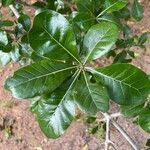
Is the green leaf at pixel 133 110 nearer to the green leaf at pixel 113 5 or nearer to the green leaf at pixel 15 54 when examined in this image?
the green leaf at pixel 113 5

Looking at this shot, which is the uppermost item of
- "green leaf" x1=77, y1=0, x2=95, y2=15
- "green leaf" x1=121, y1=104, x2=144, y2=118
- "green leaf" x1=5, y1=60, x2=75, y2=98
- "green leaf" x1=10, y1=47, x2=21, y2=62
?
"green leaf" x1=77, y1=0, x2=95, y2=15

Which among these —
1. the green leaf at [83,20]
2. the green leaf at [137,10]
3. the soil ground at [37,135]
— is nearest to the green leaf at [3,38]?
the green leaf at [83,20]

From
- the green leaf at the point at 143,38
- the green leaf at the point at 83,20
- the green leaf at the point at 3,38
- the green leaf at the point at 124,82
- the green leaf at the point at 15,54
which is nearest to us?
the green leaf at the point at 124,82

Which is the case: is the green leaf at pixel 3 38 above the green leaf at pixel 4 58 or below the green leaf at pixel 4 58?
above

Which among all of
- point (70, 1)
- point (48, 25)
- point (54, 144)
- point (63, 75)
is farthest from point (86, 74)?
point (54, 144)

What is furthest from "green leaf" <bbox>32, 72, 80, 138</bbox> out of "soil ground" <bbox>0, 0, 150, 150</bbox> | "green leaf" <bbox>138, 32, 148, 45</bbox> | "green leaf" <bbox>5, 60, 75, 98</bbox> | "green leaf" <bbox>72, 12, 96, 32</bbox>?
"soil ground" <bbox>0, 0, 150, 150</bbox>

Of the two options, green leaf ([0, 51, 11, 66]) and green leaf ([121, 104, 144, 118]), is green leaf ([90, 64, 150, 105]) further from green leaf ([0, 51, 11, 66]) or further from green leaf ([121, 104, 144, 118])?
green leaf ([0, 51, 11, 66])

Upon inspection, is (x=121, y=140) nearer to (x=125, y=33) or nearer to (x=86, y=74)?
(x=125, y=33)

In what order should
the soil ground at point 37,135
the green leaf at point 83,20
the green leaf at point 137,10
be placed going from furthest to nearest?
the soil ground at point 37,135, the green leaf at point 137,10, the green leaf at point 83,20
